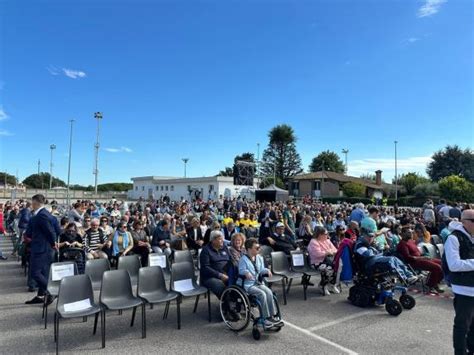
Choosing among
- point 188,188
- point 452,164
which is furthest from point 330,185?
point 188,188

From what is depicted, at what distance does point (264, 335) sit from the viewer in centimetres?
431

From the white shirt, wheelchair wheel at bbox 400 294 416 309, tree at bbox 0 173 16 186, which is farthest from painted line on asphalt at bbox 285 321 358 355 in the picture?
tree at bbox 0 173 16 186

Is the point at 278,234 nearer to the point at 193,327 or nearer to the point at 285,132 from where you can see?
the point at 193,327

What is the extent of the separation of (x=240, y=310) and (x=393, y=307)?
239 centimetres

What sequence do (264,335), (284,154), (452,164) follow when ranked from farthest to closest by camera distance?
(284,154) → (452,164) → (264,335)

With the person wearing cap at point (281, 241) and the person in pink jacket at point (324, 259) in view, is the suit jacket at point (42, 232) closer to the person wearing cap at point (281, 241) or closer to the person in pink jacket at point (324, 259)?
the person wearing cap at point (281, 241)

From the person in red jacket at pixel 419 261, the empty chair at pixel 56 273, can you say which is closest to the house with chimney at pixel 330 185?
the person in red jacket at pixel 419 261

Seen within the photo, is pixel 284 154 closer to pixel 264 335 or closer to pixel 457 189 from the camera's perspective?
pixel 457 189

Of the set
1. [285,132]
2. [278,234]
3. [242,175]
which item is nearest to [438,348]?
[278,234]

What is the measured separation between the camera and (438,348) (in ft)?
13.1

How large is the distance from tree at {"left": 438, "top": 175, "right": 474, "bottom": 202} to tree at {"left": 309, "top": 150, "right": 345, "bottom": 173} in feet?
122

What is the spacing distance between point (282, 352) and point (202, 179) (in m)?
40.0

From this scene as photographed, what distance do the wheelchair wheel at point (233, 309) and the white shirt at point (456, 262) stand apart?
2.45 m

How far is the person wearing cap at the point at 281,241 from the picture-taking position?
7.63 metres
